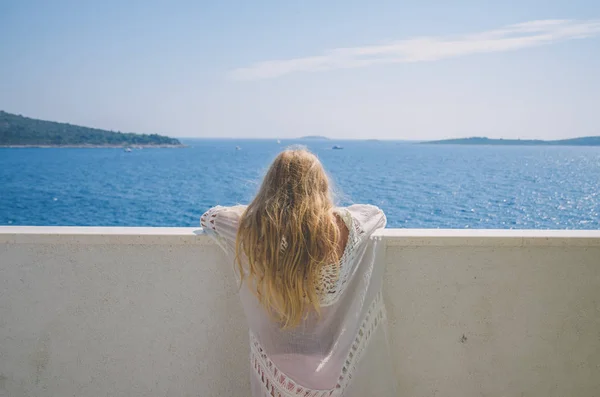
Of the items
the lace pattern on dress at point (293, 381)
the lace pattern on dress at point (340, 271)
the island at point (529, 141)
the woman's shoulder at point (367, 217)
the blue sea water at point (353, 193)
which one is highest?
the island at point (529, 141)

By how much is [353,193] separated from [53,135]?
72751mm

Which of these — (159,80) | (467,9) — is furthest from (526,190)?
(159,80)

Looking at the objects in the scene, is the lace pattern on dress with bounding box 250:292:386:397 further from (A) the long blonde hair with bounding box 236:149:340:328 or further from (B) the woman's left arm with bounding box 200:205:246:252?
(B) the woman's left arm with bounding box 200:205:246:252

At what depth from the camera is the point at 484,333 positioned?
2129 millimetres

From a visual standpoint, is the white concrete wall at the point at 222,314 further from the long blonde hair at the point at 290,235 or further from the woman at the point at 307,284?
the long blonde hair at the point at 290,235

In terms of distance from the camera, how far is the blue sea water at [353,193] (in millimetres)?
33500

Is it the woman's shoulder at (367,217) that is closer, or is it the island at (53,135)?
the woman's shoulder at (367,217)

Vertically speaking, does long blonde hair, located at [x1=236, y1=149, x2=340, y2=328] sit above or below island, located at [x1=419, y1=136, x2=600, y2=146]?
below

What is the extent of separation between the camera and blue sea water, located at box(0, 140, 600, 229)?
1319 inches

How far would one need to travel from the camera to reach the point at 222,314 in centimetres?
211

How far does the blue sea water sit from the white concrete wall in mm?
18434

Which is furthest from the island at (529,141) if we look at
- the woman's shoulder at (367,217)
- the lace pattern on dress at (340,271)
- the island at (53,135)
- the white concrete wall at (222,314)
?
the lace pattern on dress at (340,271)

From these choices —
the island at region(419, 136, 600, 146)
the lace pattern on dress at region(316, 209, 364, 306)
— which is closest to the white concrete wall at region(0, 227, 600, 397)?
the lace pattern on dress at region(316, 209, 364, 306)

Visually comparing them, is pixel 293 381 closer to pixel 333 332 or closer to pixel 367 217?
pixel 333 332
